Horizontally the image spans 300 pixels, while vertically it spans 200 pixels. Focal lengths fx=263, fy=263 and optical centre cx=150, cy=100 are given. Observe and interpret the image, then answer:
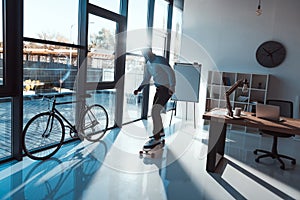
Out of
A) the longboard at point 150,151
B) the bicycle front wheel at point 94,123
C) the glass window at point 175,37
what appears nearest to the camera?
the longboard at point 150,151

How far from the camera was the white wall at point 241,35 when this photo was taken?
225 inches

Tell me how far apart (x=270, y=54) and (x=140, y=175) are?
13.8 feet

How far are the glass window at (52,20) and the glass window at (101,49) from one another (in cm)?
39

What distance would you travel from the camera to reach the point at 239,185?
10.7 ft

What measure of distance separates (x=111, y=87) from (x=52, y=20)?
181 cm

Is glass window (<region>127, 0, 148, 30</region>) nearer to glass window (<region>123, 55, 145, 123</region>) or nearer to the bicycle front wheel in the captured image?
glass window (<region>123, 55, 145, 123</region>)

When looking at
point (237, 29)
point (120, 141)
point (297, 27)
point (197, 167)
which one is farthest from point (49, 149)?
point (297, 27)

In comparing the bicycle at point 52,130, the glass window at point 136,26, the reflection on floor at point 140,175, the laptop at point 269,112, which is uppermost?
the glass window at point 136,26

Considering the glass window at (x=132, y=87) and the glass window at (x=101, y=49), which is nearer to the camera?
the glass window at (x=101, y=49)

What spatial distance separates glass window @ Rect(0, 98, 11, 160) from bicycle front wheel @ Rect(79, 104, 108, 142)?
119 cm

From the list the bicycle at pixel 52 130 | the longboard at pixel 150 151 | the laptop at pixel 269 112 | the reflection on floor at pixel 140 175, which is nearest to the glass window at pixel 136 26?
the bicycle at pixel 52 130

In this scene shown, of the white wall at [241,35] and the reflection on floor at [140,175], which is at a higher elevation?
the white wall at [241,35]

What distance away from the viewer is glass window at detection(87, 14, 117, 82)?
469cm

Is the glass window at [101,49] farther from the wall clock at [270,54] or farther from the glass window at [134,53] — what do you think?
the wall clock at [270,54]
